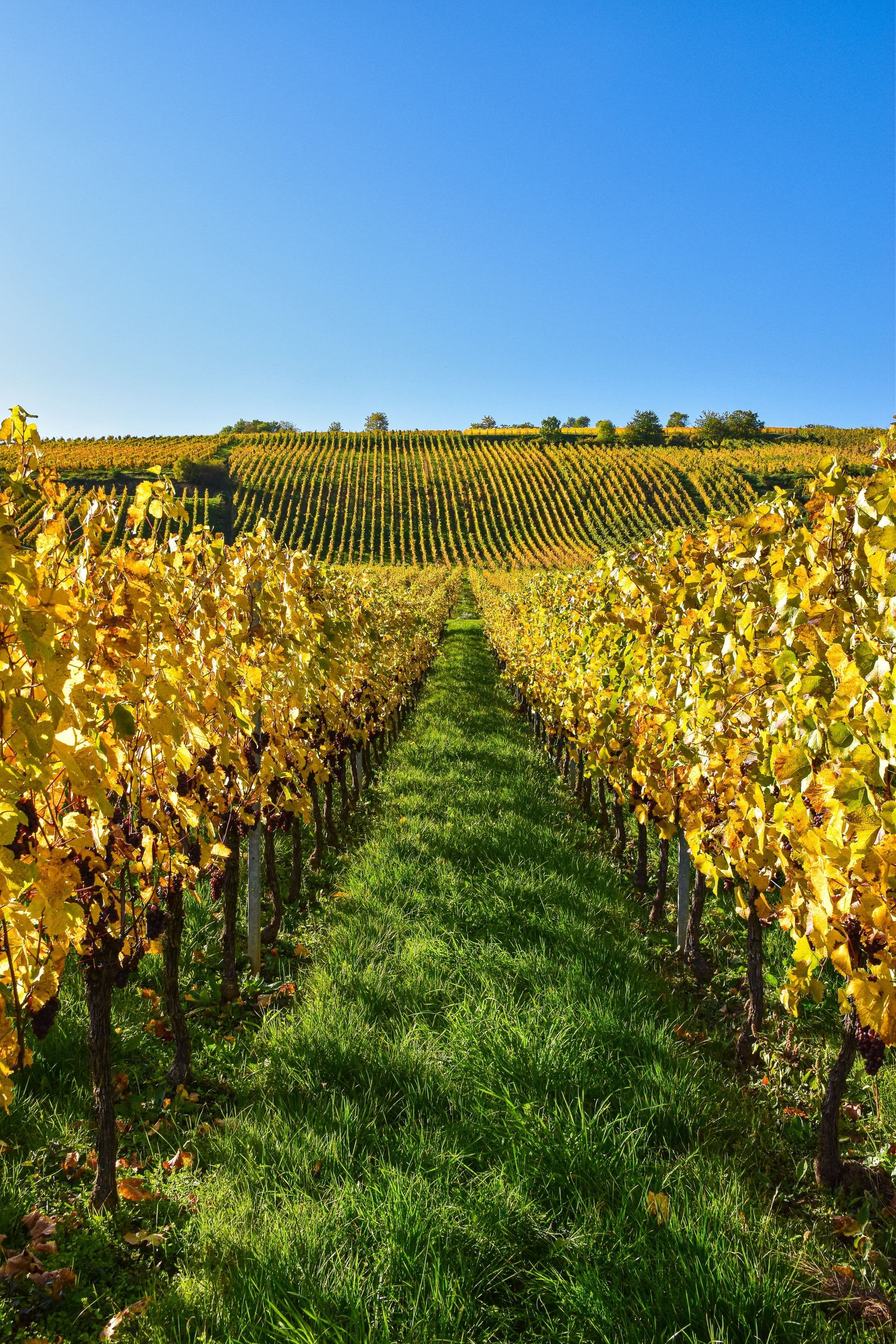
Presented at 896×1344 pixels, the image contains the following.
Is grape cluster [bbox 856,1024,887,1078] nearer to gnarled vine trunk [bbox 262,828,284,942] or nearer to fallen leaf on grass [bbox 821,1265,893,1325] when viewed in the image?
fallen leaf on grass [bbox 821,1265,893,1325]

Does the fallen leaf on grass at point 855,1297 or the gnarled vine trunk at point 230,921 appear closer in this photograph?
the fallen leaf on grass at point 855,1297

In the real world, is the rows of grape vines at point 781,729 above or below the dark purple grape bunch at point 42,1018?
above

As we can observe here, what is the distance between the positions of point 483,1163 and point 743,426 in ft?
330

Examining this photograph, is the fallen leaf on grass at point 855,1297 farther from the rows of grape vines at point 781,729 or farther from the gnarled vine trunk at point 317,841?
the gnarled vine trunk at point 317,841

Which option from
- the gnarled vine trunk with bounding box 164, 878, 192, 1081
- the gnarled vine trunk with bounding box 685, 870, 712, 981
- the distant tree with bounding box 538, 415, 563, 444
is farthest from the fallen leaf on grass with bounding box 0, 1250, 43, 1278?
the distant tree with bounding box 538, 415, 563, 444

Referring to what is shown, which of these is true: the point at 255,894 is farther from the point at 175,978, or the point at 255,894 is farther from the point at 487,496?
the point at 487,496

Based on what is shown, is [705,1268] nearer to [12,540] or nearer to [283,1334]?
[283,1334]

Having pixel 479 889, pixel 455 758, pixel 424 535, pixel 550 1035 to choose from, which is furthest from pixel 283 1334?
pixel 424 535

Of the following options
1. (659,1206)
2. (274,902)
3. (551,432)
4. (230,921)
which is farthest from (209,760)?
(551,432)

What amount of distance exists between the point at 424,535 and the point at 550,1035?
54979mm

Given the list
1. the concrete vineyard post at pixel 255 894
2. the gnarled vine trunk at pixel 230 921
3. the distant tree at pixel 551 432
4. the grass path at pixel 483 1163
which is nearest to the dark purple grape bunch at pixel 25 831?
the grass path at pixel 483 1163

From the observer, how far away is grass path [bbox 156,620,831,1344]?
1.82 m

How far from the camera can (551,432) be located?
8881cm

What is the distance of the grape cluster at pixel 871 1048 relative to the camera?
6.56 feet
